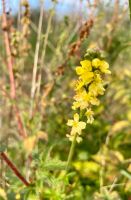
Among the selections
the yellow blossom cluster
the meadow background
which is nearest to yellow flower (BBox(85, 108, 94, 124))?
the yellow blossom cluster

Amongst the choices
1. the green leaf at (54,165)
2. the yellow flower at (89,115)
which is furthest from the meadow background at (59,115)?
the yellow flower at (89,115)

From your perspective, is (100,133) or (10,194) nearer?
(10,194)

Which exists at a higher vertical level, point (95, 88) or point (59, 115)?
point (59, 115)

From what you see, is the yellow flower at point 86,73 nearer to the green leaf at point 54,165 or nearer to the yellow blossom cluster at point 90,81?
the yellow blossom cluster at point 90,81

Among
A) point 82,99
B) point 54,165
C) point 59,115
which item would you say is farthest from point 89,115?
point 59,115

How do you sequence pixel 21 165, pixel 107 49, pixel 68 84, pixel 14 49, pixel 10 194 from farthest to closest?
pixel 68 84
pixel 107 49
pixel 21 165
pixel 14 49
pixel 10 194

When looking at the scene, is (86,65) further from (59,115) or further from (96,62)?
(59,115)

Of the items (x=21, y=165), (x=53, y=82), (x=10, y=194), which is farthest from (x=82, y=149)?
(x=10, y=194)

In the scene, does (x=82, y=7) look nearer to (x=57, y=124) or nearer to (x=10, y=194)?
(x=57, y=124)
